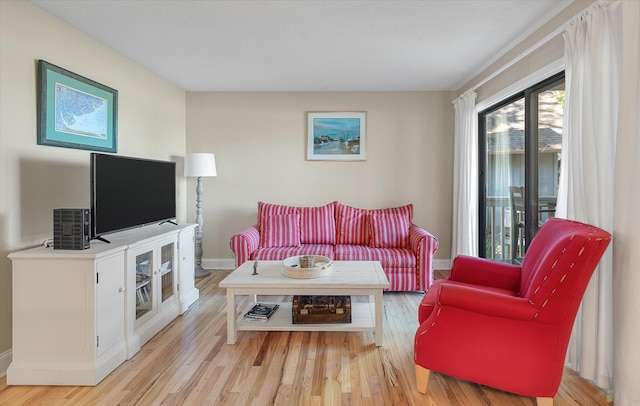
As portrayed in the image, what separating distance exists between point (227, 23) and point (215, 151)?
2271 millimetres

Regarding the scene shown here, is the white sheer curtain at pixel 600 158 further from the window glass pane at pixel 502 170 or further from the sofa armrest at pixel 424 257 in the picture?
the sofa armrest at pixel 424 257

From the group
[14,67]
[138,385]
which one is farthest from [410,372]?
[14,67]

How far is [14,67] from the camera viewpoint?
7.53 feet

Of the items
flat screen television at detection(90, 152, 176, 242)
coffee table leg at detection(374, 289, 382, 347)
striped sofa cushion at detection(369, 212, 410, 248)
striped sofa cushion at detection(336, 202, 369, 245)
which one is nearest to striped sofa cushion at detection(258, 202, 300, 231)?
striped sofa cushion at detection(336, 202, 369, 245)

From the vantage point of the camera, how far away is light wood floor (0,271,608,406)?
197cm

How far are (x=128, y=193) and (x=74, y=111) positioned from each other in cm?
77

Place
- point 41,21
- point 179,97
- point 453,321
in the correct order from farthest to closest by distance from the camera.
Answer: point 179,97 → point 41,21 → point 453,321

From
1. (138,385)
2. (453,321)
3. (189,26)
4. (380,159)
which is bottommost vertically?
(138,385)

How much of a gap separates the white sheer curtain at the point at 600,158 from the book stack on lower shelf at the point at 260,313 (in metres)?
2.08

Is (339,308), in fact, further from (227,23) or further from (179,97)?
(179,97)

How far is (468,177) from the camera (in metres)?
4.09

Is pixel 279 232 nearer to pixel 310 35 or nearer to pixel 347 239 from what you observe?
pixel 347 239

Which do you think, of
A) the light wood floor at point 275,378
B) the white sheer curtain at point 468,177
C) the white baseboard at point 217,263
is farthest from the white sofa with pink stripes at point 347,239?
the light wood floor at point 275,378

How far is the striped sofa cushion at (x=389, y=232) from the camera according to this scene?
13.5 ft
